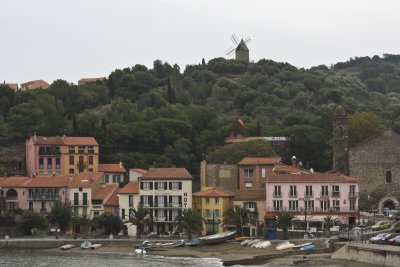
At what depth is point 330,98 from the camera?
16538 centimetres

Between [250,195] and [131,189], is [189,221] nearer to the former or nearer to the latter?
[250,195]

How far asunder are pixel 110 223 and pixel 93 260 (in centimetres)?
1675

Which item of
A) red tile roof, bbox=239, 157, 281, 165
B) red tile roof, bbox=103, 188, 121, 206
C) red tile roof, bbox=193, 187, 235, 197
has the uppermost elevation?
red tile roof, bbox=239, 157, 281, 165

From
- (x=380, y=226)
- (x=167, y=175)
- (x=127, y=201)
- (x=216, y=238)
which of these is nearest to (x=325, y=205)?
(x=380, y=226)

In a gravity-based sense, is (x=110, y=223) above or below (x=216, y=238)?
above

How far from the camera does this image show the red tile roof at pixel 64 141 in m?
112

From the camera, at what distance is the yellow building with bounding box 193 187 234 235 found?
91125 mm

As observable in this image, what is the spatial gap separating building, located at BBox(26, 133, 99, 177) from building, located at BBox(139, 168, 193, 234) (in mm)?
19868

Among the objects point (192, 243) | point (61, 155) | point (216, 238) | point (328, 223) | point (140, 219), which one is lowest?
point (192, 243)

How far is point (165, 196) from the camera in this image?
93812 mm

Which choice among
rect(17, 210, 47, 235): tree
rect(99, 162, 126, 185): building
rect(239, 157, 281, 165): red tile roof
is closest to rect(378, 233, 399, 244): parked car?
rect(239, 157, 281, 165): red tile roof

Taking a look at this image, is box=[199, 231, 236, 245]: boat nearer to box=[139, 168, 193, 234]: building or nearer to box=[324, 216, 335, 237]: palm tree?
box=[324, 216, 335, 237]: palm tree

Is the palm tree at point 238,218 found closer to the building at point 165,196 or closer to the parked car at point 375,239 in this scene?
the building at point 165,196

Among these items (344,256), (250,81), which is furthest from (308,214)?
(250,81)
